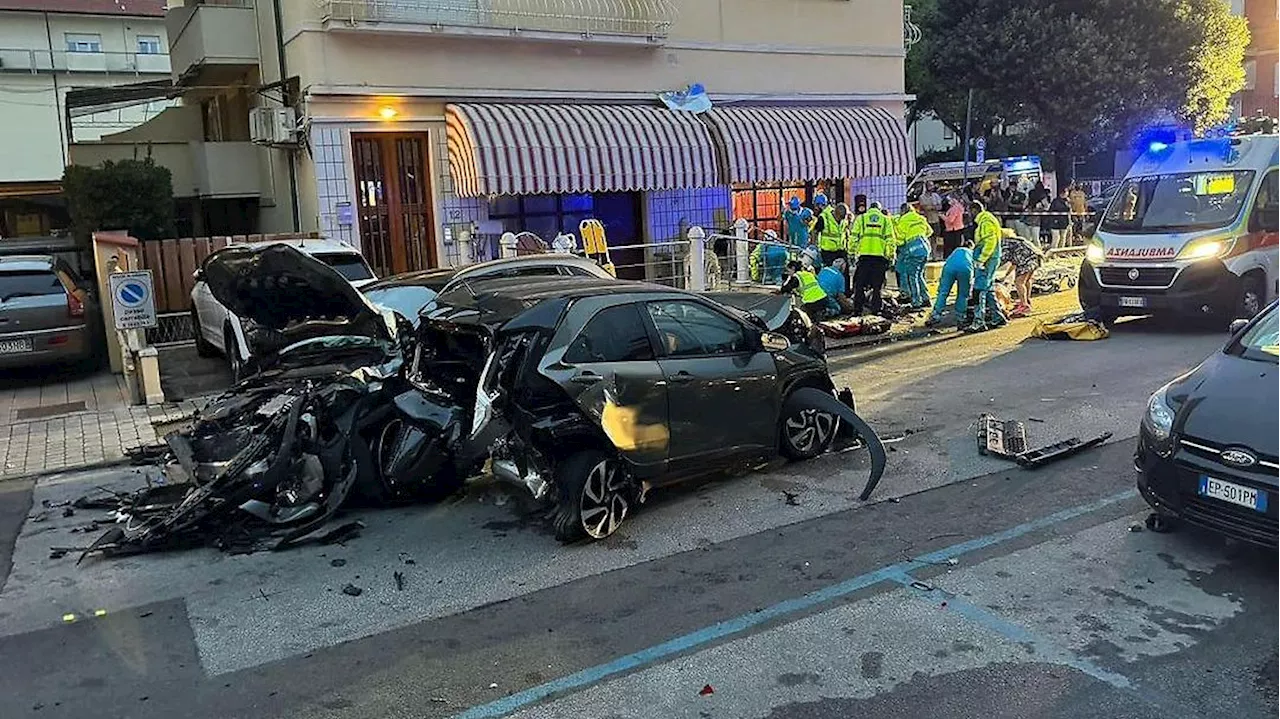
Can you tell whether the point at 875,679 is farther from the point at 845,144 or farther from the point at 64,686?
the point at 845,144

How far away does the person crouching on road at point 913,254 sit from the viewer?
15570mm

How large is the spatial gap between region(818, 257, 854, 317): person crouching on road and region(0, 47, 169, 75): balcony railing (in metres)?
36.1

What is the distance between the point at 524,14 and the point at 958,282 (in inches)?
310

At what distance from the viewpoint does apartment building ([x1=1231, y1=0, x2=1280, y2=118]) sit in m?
47.3

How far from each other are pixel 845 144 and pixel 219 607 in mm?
15301

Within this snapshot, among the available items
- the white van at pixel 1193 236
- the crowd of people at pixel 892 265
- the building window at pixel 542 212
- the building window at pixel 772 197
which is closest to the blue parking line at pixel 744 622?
the white van at pixel 1193 236

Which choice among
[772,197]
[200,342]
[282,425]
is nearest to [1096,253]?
[772,197]

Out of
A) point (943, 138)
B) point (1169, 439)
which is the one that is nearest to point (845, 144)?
point (1169, 439)

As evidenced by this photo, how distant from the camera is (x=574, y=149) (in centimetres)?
1553

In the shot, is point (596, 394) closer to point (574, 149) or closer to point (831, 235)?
point (574, 149)

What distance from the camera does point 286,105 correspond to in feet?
49.6

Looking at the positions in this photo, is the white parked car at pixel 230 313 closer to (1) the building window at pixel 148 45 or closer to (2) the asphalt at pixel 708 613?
(2) the asphalt at pixel 708 613

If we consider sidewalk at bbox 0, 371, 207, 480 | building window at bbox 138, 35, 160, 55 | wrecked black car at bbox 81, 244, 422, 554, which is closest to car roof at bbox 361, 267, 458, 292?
wrecked black car at bbox 81, 244, 422, 554

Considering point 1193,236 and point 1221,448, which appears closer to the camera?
point 1221,448
